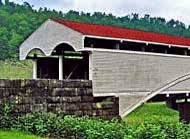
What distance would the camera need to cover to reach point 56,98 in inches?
601

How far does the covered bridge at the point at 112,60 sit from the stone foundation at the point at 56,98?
49cm

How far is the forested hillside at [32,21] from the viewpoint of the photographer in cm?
5122

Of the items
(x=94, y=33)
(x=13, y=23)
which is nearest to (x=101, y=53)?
(x=94, y=33)

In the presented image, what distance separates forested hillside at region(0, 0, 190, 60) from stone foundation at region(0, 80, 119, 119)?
3128 cm

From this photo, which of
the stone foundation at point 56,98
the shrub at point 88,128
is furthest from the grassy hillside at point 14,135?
the stone foundation at point 56,98

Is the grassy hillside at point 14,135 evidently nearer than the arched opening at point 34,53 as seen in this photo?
Yes

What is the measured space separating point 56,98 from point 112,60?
3.12m

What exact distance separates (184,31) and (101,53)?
2498 inches

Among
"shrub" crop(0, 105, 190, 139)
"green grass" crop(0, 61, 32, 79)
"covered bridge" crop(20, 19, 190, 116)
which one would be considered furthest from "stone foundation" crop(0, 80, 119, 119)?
"green grass" crop(0, 61, 32, 79)

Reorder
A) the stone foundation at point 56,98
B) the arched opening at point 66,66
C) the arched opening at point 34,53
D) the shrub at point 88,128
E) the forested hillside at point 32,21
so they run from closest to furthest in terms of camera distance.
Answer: the shrub at point 88,128
the stone foundation at point 56,98
the arched opening at point 34,53
the arched opening at point 66,66
the forested hillside at point 32,21

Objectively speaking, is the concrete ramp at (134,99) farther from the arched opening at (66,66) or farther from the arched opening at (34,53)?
the arched opening at (34,53)

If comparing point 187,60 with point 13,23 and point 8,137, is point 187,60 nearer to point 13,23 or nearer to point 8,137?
point 8,137

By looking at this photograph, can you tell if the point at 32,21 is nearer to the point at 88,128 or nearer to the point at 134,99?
the point at 134,99

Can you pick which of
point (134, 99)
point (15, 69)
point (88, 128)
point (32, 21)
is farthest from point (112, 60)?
point (32, 21)
